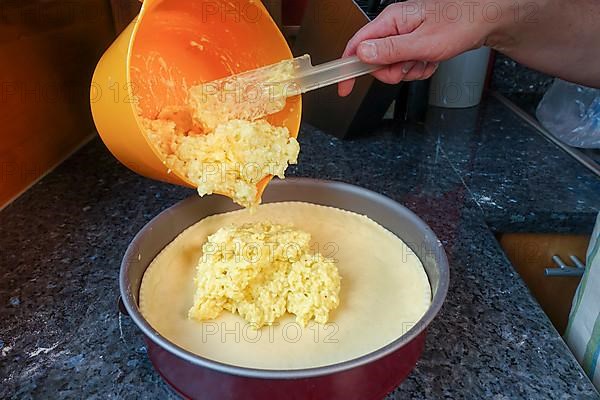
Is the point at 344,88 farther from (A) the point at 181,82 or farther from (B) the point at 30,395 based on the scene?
(B) the point at 30,395

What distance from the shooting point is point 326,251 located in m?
0.72

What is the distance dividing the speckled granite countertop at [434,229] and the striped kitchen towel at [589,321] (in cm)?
6

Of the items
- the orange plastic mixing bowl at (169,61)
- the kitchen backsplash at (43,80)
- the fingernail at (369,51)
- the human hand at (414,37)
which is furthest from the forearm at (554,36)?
the kitchen backsplash at (43,80)

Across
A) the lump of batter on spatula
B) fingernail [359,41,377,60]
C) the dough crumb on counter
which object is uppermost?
fingernail [359,41,377,60]

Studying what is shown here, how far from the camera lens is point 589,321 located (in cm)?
65

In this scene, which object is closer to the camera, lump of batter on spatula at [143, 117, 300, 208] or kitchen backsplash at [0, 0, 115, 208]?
lump of batter on spatula at [143, 117, 300, 208]

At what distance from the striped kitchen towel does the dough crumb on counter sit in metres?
0.32

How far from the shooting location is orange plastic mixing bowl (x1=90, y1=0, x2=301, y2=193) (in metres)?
0.56

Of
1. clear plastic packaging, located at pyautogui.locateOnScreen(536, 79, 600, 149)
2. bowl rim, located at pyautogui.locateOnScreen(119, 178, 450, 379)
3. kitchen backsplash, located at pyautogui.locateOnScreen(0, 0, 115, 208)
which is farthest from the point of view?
clear plastic packaging, located at pyautogui.locateOnScreen(536, 79, 600, 149)

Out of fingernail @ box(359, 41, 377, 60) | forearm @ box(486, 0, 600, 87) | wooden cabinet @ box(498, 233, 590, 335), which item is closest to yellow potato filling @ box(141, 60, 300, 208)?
Result: fingernail @ box(359, 41, 377, 60)

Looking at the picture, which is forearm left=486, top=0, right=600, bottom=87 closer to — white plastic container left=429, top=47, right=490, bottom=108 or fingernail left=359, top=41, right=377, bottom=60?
fingernail left=359, top=41, right=377, bottom=60

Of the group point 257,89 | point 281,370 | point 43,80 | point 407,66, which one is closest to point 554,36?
point 407,66

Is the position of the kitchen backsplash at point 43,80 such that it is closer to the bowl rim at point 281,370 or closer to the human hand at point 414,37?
the bowl rim at point 281,370

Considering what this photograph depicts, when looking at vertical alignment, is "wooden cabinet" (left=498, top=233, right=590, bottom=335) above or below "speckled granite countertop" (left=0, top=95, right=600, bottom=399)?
below
